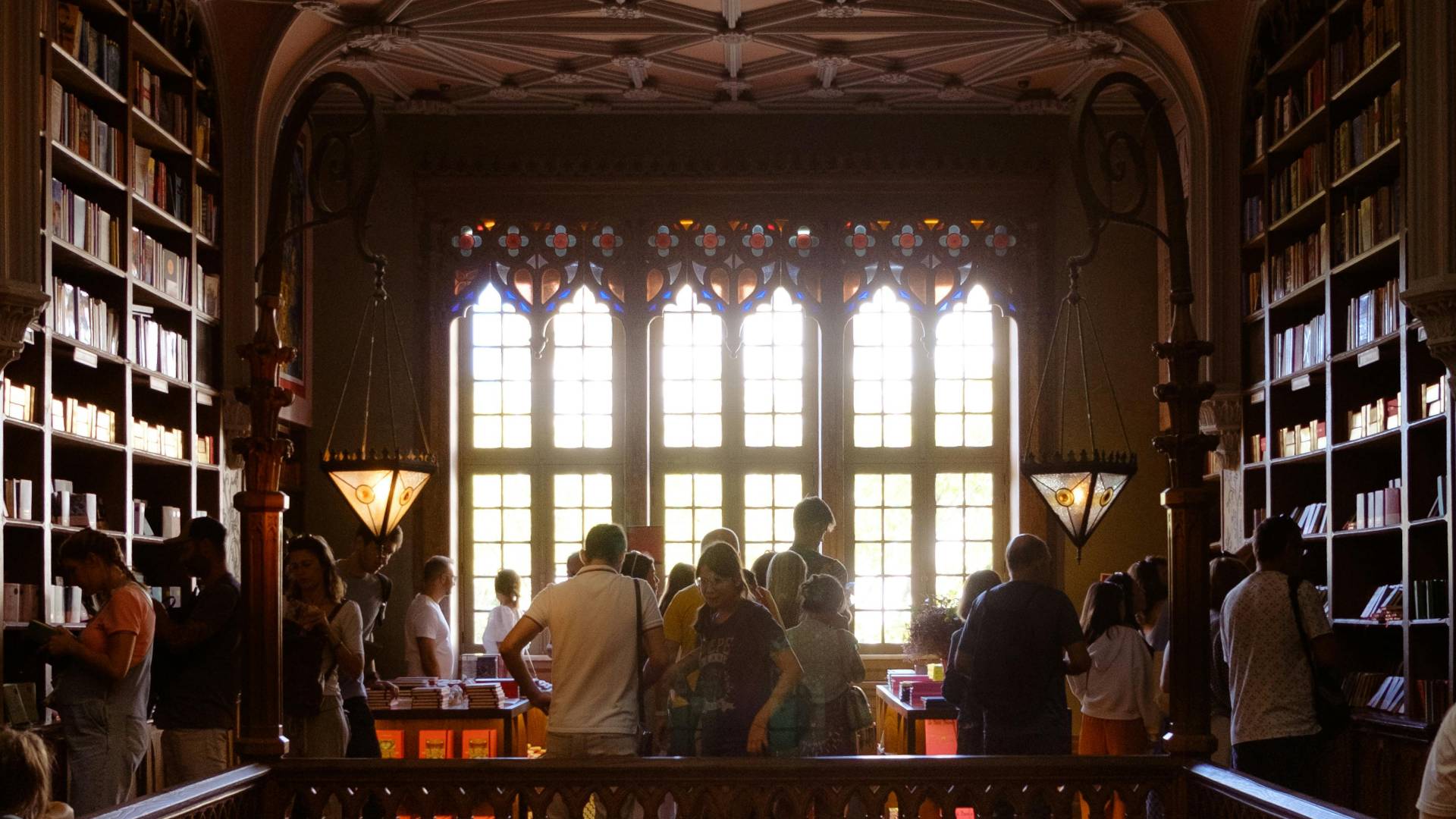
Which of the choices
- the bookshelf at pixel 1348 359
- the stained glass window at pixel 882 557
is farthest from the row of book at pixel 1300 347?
the stained glass window at pixel 882 557

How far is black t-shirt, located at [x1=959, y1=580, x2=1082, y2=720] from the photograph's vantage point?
5742mm

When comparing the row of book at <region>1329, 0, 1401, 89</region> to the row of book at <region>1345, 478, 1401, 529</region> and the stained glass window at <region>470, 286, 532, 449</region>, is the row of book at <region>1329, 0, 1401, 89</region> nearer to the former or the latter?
the row of book at <region>1345, 478, 1401, 529</region>

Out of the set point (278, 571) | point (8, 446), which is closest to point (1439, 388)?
point (278, 571)

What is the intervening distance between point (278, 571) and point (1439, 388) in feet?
15.6

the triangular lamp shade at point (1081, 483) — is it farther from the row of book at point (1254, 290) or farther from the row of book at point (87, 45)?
the row of book at point (87, 45)

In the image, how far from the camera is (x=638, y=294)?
39.3 ft

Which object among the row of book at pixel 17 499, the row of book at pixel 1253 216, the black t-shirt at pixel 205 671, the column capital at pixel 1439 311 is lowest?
the black t-shirt at pixel 205 671

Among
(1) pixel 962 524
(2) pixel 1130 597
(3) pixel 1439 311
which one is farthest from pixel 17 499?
(1) pixel 962 524

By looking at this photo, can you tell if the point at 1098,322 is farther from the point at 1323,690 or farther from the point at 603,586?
the point at 603,586

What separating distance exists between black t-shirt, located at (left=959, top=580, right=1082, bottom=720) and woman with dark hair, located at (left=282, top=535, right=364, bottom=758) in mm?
2288

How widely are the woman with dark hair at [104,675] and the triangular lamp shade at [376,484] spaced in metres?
1.64

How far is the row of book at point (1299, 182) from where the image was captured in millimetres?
8477

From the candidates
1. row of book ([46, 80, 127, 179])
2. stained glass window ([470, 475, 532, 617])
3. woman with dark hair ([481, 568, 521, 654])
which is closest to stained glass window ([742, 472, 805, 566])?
stained glass window ([470, 475, 532, 617])

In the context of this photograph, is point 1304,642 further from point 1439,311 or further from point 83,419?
point 83,419
